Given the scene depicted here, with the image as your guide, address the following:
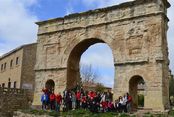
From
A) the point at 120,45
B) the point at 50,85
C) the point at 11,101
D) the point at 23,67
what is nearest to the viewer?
the point at 120,45

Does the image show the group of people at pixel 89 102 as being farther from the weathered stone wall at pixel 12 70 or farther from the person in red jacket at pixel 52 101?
the weathered stone wall at pixel 12 70

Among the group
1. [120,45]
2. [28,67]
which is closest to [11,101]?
[120,45]

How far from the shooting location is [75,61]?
78.3 feet

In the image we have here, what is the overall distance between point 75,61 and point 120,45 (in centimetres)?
436

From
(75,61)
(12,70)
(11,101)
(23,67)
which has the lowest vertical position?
(11,101)

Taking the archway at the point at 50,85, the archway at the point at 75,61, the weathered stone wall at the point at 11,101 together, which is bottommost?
the weathered stone wall at the point at 11,101

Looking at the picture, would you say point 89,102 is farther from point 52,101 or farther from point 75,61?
point 75,61

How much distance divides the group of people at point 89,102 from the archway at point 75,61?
228cm

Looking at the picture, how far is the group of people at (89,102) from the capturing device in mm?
18797

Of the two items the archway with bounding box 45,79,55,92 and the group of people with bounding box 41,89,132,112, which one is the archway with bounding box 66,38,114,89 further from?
the group of people with bounding box 41,89,132,112

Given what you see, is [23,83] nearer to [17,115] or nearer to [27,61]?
[27,61]

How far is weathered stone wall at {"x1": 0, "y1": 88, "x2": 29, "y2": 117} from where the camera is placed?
81.3 feet

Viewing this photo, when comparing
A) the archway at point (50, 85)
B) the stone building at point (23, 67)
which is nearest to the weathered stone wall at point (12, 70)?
the stone building at point (23, 67)

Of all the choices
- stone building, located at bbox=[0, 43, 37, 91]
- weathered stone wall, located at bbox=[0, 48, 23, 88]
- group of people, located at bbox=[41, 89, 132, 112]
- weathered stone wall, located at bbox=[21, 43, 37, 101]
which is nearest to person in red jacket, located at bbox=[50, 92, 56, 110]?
group of people, located at bbox=[41, 89, 132, 112]
